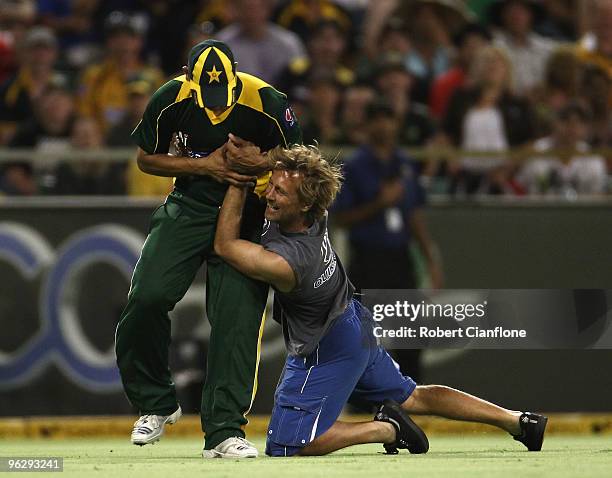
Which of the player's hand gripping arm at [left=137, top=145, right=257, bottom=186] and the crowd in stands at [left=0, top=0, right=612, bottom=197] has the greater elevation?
the player's hand gripping arm at [left=137, top=145, right=257, bottom=186]

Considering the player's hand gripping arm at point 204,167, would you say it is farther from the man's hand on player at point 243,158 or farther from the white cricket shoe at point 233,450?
the white cricket shoe at point 233,450

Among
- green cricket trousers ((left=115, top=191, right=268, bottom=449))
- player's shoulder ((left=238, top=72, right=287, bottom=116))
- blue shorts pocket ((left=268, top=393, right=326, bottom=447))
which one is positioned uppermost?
player's shoulder ((left=238, top=72, right=287, bottom=116))

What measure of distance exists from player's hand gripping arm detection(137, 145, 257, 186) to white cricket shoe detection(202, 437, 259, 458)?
1403mm

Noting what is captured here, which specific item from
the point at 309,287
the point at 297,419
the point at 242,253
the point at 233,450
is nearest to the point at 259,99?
the point at 242,253

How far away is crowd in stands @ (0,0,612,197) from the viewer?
1160 cm

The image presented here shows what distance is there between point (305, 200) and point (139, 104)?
535 cm

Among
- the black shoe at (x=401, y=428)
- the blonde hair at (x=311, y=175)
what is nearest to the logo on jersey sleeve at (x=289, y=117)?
the blonde hair at (x=311, y=175)

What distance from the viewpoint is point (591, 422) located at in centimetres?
1121

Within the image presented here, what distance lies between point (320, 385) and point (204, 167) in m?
1.35

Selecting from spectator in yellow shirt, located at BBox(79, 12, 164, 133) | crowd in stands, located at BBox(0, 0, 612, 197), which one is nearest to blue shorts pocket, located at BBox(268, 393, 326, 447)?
crowd in stands, located at BBox(0, 0, 612, 197)

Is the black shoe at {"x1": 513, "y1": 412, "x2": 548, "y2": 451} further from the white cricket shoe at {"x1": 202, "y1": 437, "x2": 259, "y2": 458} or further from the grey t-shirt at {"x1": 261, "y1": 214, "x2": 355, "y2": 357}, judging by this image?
the white cricket shoe at {"x1": 202, "y1": 437, "x2": 259, "y2": 458}

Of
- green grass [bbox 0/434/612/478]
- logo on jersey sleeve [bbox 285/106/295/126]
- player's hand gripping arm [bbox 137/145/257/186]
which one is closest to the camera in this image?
green grass [bbox 0/434/612/478]

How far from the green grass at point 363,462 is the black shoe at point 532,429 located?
0.23 ft

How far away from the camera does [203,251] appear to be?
786 cm
